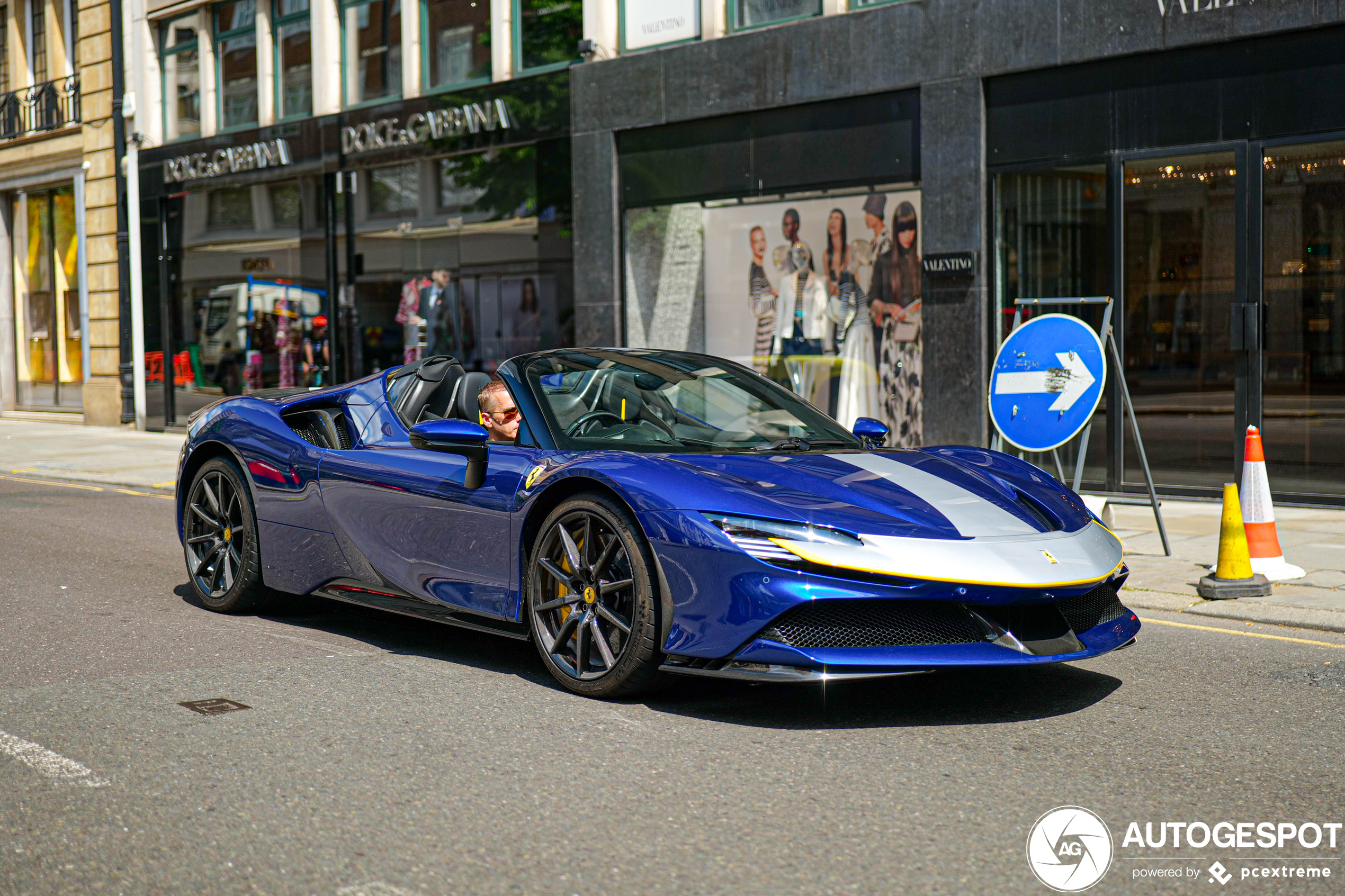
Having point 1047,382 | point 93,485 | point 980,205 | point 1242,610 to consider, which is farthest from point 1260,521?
point 93,485

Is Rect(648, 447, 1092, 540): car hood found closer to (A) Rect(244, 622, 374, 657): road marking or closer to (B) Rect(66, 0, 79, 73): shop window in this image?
(A) Rect(244, 622, 374, 657): road marking

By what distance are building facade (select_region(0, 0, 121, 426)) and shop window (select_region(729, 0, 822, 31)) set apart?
1366 centimetres

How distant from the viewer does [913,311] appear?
45.4 feet

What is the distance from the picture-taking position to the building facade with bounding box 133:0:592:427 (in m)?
17.5

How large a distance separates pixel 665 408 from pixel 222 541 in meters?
2.62

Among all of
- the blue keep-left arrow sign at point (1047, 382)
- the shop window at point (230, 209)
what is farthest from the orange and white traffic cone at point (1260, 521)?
the shop window at point (230, 209)

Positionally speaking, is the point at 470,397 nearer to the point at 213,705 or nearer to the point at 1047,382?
the point at 213,705

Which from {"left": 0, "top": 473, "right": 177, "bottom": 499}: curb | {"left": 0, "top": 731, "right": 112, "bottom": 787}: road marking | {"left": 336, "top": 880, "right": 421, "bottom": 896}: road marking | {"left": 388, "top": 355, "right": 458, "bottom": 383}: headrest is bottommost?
{"left": 336, "top": 880, "right": 421, "bottom": 896}: road marking

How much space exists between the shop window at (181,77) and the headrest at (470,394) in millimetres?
18556

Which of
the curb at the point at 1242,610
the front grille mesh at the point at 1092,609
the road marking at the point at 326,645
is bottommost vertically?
the curb at the point at 1242,610

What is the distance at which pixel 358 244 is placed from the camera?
787 inches

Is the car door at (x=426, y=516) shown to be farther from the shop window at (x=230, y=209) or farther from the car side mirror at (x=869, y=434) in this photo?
the shop window at (x=230, y=209)

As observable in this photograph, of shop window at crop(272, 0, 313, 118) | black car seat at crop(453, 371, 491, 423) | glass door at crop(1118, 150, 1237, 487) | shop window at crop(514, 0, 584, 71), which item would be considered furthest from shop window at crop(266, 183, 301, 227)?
black car seat at crop(453, 371, 491, 423)

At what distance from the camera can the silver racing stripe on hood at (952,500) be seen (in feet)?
15.8
